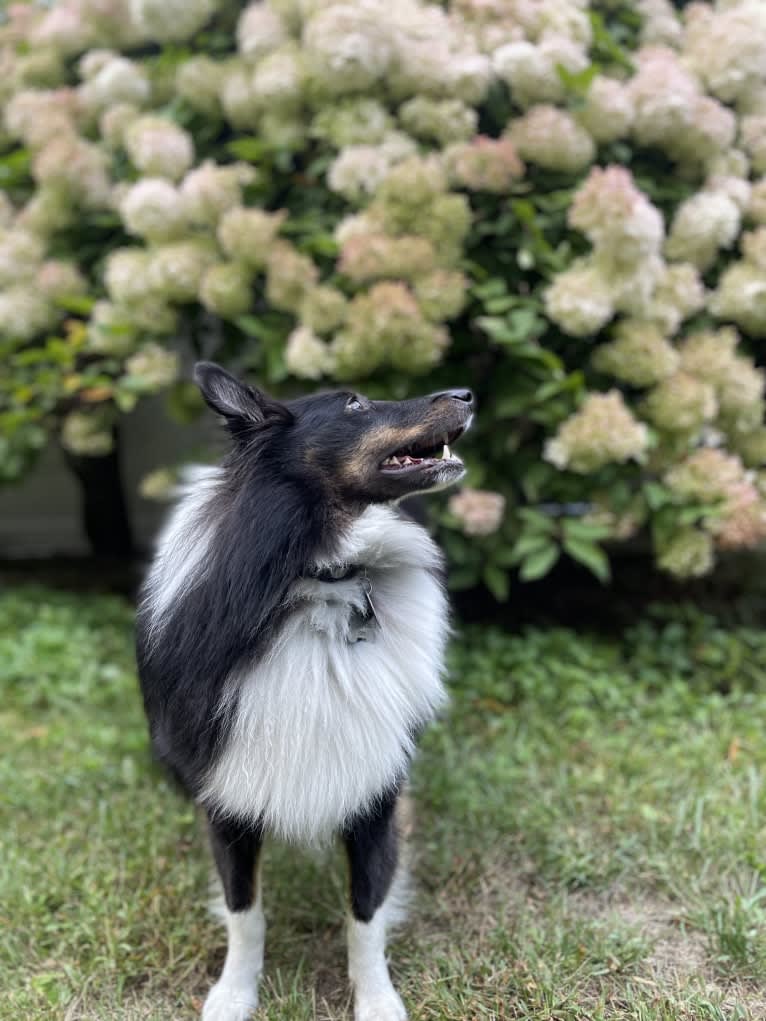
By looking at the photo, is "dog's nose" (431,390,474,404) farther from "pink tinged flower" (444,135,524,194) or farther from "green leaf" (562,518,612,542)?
"pink tinged flower" (444,135,524,194)

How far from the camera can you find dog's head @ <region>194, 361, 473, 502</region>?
1888 mm

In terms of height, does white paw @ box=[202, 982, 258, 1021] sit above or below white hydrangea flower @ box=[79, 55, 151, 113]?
Answer: below

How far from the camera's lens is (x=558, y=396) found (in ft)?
11.1

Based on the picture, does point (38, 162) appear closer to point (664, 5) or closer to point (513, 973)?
point (664, 5)

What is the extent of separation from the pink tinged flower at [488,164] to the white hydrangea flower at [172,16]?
4.90ft

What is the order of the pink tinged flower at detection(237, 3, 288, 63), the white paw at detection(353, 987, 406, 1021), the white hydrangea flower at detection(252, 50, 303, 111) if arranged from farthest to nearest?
1. the pink tinged flower at detection(237, 3, 288, 63)
2. the white hydrangea flower at detection(252, 50, 303, 111)
3. the white paw at detection(353, 987, 406, 1021)

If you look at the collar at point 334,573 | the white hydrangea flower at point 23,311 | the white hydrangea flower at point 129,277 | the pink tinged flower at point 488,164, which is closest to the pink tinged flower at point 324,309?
the pink tinged flower at point 488,164

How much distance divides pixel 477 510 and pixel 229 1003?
1960mm


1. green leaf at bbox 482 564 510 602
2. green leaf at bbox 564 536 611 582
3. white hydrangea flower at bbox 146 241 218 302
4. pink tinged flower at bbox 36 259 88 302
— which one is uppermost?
white hydrangea flower at bbox 146 241 218 302

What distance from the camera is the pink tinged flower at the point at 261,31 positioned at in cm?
359

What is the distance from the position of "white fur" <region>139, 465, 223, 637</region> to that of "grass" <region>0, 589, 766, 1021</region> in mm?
903

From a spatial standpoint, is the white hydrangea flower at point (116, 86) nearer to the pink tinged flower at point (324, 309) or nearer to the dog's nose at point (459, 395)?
the pink tinged flower at point (324, 309)

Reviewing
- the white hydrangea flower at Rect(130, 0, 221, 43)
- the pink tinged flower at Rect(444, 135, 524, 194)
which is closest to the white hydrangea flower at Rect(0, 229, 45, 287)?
the white hydrangea flower at Rect(130, 0, 221, 43)

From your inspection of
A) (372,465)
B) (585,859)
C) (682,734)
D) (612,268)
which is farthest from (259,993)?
(612,268)
